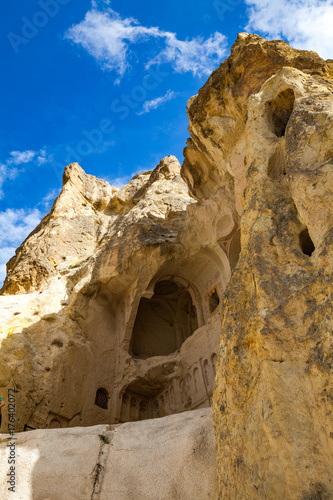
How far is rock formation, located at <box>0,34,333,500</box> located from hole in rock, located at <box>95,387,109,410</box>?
0.14ft

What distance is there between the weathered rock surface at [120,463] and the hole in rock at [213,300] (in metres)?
5.86

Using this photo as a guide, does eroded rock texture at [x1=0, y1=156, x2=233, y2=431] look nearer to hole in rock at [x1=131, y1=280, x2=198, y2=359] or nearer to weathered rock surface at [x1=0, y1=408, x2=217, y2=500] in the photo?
hole in rock at [x1=131, y1=280, x2=198, y2=359]

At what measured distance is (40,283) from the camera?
49.1ft

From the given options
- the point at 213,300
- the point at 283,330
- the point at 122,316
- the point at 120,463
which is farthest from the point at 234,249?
the point at 283,330

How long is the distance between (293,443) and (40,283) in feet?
40.0

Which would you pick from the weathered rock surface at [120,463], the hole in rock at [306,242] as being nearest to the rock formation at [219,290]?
the hole in rock at [306,242]

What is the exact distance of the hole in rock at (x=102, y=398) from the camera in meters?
12.0

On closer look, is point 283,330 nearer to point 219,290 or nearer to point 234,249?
point 234,249

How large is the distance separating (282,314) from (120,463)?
153 inches

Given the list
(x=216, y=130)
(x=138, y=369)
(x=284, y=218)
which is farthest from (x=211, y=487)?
(x=216, y=130)

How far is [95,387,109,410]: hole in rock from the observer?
12.0 meters

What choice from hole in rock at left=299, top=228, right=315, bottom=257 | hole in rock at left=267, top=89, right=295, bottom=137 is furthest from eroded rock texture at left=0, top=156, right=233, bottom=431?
hole in rock at left=299, top=228, right=315, bottom=257

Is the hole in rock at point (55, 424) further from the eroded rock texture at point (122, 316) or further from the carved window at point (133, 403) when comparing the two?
the carved window at point (133, 403)

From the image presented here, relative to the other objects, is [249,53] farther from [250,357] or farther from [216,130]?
[250,357]
